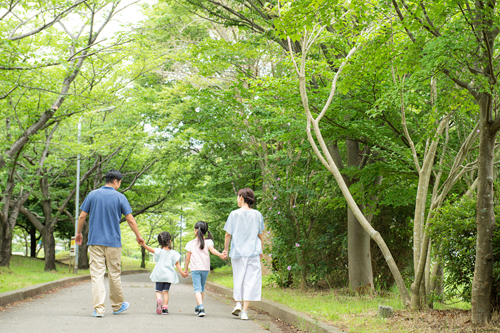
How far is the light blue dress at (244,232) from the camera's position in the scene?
22.6ft

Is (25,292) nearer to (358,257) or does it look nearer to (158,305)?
(158,305)

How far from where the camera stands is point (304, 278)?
10.6 m

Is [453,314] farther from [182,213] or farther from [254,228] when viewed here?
[182,213]

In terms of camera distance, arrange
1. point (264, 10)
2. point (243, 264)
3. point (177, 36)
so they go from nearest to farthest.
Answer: point (243, 264), point (264, 10), point (177, 36)

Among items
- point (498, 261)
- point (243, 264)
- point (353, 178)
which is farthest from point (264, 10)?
point (498, 261)

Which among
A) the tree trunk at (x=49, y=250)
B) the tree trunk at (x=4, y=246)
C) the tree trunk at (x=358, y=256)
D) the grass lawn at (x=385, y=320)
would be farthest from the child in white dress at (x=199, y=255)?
the tree trunk at (x=49, y=250)

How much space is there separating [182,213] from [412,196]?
2240 cm

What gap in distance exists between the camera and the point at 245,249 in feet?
22.5

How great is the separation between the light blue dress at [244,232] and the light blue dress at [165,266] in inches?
43.0

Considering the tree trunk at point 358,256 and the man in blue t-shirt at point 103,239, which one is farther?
the tree trunk at point 358,256

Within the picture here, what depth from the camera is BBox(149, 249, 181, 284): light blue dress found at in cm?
732

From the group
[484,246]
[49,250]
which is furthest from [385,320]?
[49,250]

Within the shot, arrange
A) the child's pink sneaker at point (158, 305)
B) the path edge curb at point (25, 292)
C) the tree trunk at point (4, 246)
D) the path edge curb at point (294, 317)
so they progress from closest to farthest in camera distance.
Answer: the path edge curb at point (294, 317) < the child's pink sneaker at point (158, 305) < the path edge curb at point (25, 292) < the tree trunk at point (4, 246)

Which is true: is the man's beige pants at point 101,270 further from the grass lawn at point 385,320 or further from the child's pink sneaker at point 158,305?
the grass lawn at point 385,320
